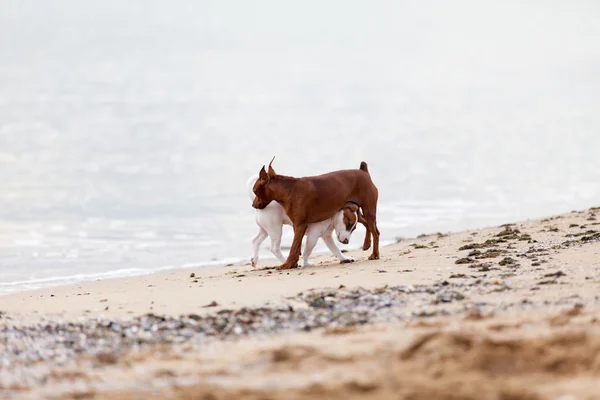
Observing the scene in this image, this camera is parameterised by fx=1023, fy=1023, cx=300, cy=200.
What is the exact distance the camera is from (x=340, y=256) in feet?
46.5

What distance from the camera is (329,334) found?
8211 mm

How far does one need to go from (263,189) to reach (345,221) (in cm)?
125

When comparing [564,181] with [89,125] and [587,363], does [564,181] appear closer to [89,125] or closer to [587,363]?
[89,125]

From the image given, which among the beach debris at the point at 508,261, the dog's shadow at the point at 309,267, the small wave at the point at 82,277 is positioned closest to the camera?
the beach debris at the point at 508,261

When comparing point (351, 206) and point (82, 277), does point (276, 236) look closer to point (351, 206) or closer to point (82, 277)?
point (351, 206)

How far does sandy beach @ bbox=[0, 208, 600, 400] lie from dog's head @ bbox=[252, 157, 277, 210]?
42.4 inches

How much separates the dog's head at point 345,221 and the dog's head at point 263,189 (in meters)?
1.01

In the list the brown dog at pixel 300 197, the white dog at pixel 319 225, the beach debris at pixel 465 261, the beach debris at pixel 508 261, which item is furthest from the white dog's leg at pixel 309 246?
the beach debris at pixel 508 261

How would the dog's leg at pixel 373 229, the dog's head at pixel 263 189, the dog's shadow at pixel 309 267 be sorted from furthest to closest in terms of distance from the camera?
the dog's leg at pixel 373 229
the dog's head at pixel 263 189
the dog's shadow at pixel 309 267

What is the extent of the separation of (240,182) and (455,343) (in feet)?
79.0

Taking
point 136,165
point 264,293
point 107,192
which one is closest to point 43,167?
point 136,165

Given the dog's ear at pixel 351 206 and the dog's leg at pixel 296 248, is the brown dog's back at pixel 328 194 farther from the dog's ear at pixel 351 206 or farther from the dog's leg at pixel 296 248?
the dog's leg at pixel 296 248

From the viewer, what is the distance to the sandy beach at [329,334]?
6512mm

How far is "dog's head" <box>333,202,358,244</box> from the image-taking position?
1418 cm
